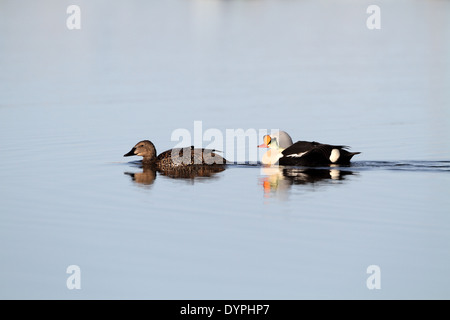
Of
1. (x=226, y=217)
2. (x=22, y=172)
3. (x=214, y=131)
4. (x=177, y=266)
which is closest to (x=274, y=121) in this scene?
(x=214, y=131)

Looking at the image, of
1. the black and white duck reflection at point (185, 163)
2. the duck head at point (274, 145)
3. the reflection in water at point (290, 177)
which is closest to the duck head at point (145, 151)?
the black and white duck reflection at point (185, 163)

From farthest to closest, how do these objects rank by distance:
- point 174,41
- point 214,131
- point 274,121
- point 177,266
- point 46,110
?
point 174,41 → point 46,110 → point 274,121 → point 214,131 → point 177,266

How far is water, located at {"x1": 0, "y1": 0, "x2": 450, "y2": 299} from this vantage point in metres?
8.40

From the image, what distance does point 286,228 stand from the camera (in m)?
9.98

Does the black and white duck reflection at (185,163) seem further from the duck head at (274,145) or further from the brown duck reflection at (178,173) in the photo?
the duck head at (274,145)

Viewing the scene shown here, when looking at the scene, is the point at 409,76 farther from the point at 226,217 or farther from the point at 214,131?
the point at 226,217

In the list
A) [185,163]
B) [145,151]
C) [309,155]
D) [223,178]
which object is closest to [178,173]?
[185,163]

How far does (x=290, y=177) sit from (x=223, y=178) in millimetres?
1039

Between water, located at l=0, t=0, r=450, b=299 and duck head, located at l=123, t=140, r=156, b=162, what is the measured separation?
0.29m

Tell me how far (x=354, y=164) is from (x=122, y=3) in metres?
48.1

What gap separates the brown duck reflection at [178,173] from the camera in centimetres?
1347

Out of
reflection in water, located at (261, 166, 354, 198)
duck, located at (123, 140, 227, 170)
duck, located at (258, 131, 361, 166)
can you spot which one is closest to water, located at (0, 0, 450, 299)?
reflection in water, located at (261, 166, 354, 198)

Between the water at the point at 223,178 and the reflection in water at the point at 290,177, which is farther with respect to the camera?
the reflection in water at the point at 290,177

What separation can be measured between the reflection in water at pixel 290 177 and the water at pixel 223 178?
0.05 metres
